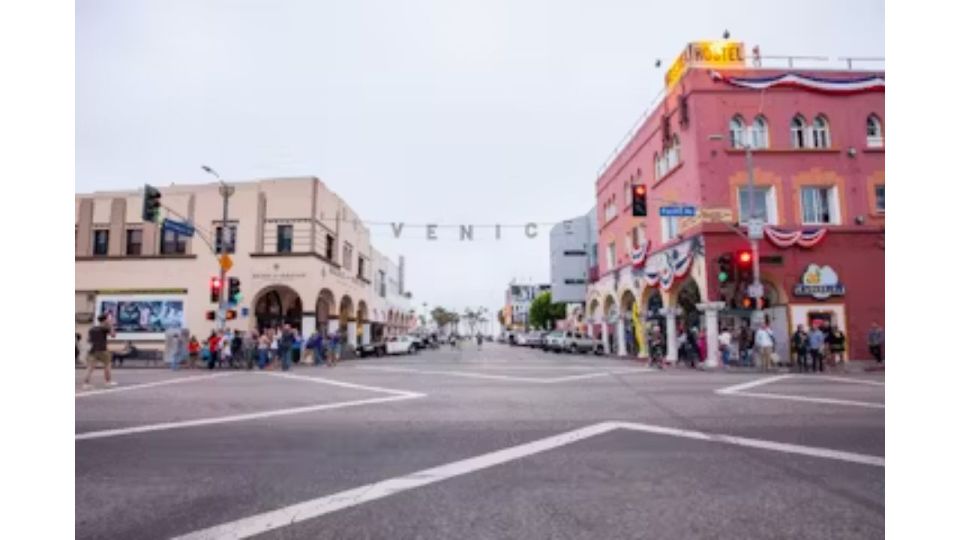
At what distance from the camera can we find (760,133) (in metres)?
24.5

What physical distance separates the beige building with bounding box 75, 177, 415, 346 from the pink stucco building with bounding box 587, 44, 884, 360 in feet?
61.4

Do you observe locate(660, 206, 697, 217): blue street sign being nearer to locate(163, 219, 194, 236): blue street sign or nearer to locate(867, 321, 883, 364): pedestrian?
locate(867, 321, 883, 364): pedestrian

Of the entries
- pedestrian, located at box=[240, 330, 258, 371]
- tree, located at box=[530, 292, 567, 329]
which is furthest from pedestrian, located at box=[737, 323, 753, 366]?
tree, located at box=[530, 292, 567, 329]

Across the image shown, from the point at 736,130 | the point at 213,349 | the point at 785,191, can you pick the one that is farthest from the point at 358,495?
the point at 736,130

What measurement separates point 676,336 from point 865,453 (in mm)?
21836

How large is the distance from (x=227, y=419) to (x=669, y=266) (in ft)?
74.2

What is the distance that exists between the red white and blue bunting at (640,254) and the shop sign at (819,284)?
26.6 ft

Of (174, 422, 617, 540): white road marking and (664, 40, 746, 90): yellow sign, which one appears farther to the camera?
(664, 40, 746, 90): yellow sign

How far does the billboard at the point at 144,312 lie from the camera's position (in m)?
29.0

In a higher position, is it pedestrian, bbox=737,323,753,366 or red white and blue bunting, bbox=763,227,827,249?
red white and blue bunting, bbox=763,227,827,249

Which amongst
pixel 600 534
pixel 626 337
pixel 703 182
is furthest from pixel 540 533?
pixel 626 337

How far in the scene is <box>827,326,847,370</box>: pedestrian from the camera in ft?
67.1

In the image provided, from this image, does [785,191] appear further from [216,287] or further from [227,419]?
[216,287]

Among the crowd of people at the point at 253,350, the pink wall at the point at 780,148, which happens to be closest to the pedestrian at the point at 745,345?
the pink wall at the point at 780,148
